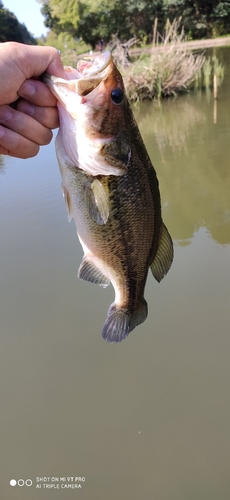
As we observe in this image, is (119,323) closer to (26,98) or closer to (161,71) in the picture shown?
(26,98)

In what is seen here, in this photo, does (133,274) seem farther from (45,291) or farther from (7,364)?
(45,291)

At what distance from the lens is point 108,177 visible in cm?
154

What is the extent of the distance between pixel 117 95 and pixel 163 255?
0.70 metres

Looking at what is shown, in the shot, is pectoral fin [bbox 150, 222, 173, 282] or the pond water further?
the pond water

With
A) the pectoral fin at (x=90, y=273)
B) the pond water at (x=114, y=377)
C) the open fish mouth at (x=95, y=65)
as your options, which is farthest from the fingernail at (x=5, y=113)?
the pond water at (x=114, y=377)

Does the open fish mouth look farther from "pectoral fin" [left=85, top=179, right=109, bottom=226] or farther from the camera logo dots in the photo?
the camera logo dots

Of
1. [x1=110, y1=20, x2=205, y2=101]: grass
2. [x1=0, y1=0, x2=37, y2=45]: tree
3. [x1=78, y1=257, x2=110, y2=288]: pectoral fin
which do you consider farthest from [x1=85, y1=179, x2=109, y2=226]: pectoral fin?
[x1=0, y1=0, x2=37, y2=45]: tree

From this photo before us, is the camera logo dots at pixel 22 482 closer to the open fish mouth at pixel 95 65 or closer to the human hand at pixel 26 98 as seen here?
the human hand at pixel 26 98

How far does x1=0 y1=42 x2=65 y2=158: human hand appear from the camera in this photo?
4.75 feet

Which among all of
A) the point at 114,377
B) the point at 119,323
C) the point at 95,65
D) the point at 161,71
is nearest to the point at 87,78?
the point at 95,65

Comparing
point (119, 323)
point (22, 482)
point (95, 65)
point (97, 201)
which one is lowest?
point (22, 482)

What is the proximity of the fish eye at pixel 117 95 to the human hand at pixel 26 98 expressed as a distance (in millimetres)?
245

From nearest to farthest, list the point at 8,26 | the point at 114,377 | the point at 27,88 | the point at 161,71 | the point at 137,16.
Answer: the point at 27,88, the point at 114,377, the point at 161,71, the point at 137,16, the point at 8,26

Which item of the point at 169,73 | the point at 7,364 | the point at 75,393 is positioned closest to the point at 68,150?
the point at 75,393
